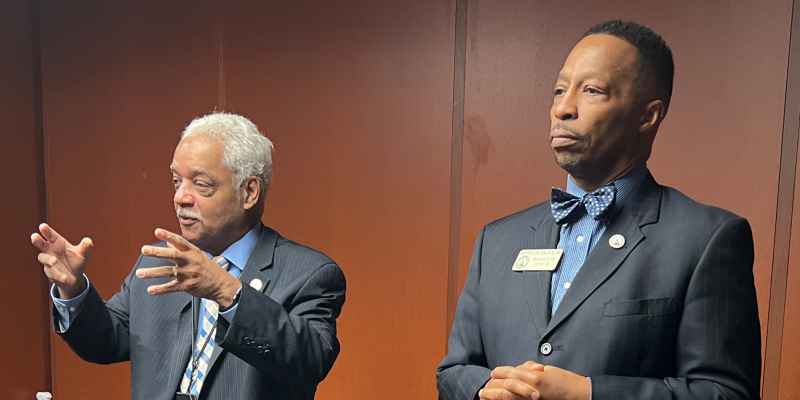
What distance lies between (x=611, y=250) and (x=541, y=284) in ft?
0.49

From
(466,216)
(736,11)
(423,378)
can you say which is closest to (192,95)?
(466,216)

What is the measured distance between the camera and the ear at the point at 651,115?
4.40 feet

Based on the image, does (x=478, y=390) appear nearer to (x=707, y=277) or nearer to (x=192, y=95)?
(x=707, y=277)

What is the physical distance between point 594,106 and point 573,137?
0.23ft

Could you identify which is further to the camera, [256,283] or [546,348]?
[256,283]

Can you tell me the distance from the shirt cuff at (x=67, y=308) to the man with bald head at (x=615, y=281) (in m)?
0.92

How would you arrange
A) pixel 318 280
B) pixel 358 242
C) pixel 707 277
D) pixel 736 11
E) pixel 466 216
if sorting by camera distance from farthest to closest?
pixel 358 242 → pixel 466 216 → pixel 736 11 → pixel 318 280 → pixel 707 277

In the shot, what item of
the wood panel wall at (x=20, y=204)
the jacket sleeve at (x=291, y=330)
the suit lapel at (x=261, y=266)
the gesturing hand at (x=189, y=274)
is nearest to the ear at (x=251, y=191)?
the suit lapel at (x=261, y=266)

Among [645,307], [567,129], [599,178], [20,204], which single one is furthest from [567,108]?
[20,204]

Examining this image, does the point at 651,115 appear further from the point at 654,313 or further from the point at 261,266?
the point at 261,266

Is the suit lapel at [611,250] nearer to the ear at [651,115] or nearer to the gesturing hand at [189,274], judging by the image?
the ear at [651,115]

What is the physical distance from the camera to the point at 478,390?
134cm

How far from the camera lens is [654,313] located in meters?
1.25

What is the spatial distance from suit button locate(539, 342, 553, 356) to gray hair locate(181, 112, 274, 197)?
0.85m
